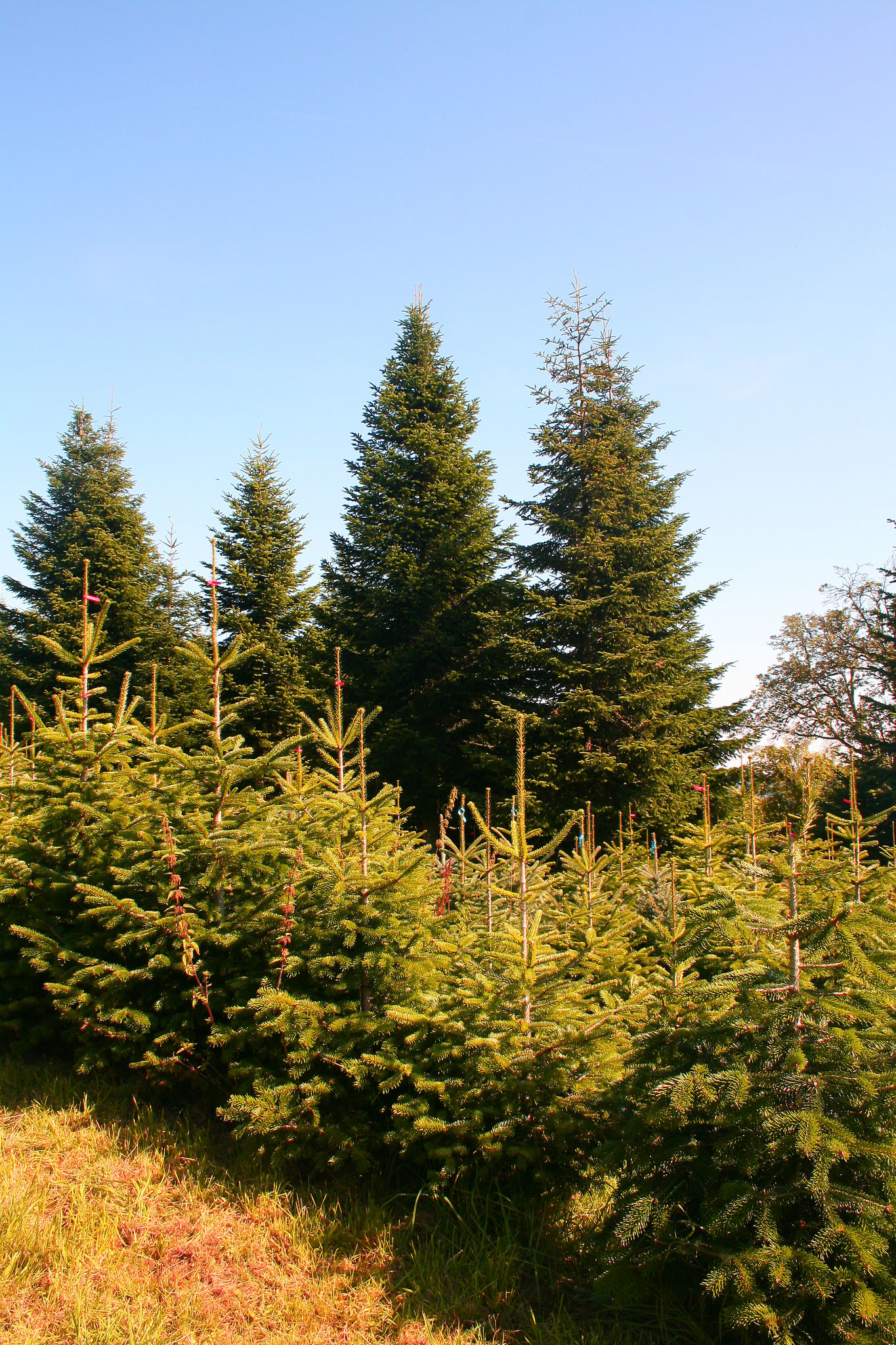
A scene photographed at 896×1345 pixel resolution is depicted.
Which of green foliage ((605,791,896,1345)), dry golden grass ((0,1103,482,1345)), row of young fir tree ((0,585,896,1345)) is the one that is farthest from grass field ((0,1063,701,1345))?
green foliage ((605,791,896,1345))

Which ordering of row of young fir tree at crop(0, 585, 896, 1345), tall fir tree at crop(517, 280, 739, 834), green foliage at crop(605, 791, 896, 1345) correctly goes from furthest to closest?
tall fir tree at crop(517, 280, 739, 834) → row of young fir tree at crop(0, 585, 896, 1345) → green foliage at crop(605, 791, 896, 1345)

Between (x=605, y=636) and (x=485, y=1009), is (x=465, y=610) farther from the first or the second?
(x=485, y=1009)

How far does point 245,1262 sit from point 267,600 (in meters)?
20.4

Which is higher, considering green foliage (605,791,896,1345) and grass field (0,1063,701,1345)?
green foliage (605,791,896,1345)

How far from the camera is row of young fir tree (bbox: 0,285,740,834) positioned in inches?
608

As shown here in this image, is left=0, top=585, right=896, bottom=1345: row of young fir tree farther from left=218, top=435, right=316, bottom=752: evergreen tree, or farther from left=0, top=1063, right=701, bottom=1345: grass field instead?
left=218, top=435, right=316, bottom=752: evergreen tree

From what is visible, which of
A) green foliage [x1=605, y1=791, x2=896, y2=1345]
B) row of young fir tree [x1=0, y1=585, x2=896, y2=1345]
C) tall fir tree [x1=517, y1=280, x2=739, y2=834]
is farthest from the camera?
tall fir tree [x1=517, y1=280, x2=739, y2=834]

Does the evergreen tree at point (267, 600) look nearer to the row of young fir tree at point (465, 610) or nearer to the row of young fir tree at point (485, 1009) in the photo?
the row of young fir tree at point (465, 610)

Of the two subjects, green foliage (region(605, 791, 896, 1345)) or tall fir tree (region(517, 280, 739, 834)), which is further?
tall fir tree (region(517, 280, 739, 834))

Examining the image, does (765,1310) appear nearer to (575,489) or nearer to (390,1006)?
(390,1006)

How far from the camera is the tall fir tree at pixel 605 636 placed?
15.0m

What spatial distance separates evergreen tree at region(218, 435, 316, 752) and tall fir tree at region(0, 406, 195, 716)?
2.27 meters

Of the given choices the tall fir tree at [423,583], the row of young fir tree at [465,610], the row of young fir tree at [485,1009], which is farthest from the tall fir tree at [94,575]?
the row of young fir tree at [485,1009]

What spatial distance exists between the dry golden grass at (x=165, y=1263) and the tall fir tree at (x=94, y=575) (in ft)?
61.5
